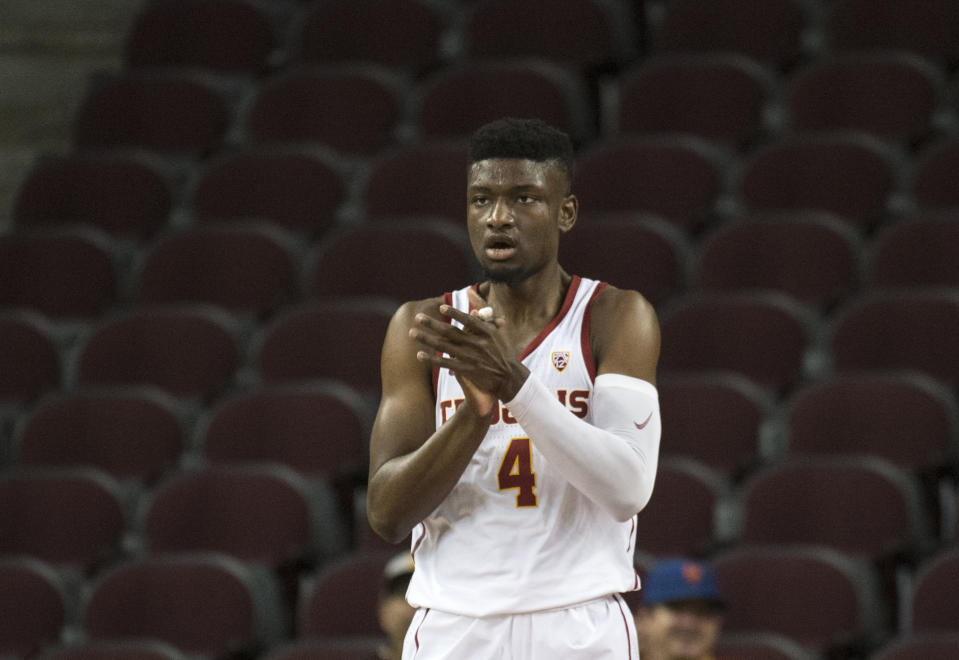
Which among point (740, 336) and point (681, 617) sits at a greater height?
point (740, 336)

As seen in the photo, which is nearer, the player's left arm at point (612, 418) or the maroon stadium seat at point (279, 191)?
the player's left arm at point (612, 418)

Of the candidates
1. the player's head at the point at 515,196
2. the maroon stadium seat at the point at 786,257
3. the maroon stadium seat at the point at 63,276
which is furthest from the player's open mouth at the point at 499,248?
the maroon stadium seat at the point at 63,276

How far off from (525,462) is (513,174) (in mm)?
479

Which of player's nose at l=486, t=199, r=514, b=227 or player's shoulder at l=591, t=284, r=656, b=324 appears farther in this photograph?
player's shoulder at l=591, t=284, r=656, b=324

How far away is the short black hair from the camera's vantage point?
2.78 m

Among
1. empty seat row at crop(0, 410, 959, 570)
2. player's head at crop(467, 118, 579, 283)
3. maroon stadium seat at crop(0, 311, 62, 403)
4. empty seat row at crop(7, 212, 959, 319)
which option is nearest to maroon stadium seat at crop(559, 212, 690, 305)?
empty seat row at crop(7, 212, 959, 319)

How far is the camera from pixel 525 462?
277 centimetres

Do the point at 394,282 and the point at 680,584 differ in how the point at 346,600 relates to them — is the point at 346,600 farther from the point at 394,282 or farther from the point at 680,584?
the point at 394,282

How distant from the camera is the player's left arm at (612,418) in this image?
2.59 metres

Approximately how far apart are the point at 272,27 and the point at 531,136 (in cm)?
664

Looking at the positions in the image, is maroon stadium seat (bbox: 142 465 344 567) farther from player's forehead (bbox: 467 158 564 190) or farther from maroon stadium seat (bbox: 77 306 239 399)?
player's forehead (bbox: 467 158 564 190)

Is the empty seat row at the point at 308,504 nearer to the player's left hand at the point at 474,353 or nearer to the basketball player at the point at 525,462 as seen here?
the basketball player at the point at 525,462

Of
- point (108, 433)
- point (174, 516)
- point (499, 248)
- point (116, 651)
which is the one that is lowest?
point (116, 651)

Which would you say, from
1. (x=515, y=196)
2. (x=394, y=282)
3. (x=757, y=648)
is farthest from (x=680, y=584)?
(x=394, y=282)
